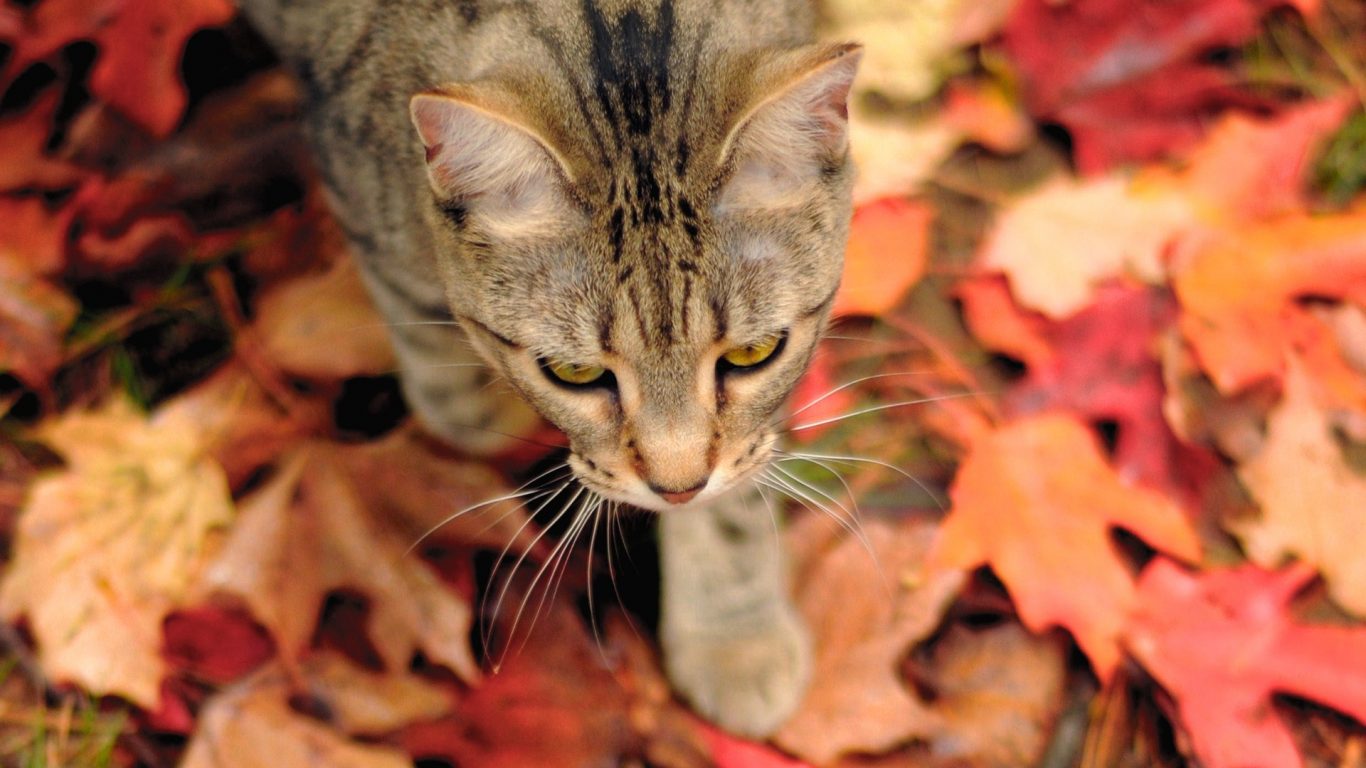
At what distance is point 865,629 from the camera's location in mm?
1714

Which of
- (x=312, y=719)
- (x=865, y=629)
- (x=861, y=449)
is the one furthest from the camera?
(x=861, y=449)

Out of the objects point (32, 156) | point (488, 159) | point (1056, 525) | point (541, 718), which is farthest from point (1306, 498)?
point (32, 156)

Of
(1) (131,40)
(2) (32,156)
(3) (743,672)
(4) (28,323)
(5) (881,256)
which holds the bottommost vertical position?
(3) (743,672)

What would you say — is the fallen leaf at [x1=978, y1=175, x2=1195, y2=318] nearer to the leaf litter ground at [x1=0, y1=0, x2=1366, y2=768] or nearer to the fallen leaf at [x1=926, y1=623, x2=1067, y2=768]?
the leaf litter ground at [x1=0, y1=0, x2=1366, y2=768]

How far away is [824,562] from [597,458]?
600 millimetres

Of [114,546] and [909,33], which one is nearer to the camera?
[114,546]

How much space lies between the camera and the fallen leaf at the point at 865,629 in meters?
1.64

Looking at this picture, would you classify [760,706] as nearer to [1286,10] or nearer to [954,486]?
[954,486]

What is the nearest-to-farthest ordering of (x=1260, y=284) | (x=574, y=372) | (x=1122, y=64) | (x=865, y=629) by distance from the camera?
(x=574, y=372) < (x=865, y=629) < (x=1260, y=284) < (x=1122, y=64)

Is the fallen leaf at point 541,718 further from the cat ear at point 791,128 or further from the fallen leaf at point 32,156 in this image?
the fallen leaf at point 32,156

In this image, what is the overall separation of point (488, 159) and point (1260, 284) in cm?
134

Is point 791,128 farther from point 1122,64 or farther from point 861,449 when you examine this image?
point 1122,64

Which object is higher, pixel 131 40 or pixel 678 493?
pixel 131 40

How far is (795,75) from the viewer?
3.55ft
